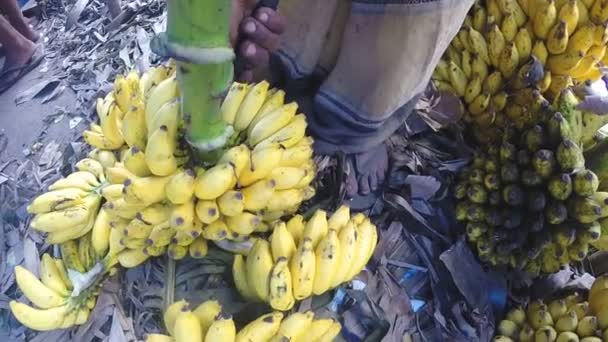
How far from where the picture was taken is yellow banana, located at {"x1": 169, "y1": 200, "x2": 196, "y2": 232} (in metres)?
1.00

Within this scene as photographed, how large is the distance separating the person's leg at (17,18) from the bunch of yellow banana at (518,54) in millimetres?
1512

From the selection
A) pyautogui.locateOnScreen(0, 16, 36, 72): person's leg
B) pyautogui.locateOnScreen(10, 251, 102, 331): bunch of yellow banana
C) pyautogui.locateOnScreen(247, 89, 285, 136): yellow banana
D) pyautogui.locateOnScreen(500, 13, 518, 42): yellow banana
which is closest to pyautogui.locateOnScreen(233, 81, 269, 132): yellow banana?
pyautogui.locateOnScreen(247, 89, 285, 136): yellow banana

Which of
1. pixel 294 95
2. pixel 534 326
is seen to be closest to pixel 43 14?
pixel 294 95

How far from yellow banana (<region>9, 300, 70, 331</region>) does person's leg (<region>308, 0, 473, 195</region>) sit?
631 millimetres

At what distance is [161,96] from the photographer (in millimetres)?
1055

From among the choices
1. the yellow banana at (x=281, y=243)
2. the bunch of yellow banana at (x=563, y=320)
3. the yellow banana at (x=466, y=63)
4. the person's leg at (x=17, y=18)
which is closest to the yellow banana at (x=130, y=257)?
the yellow banana at (x=281, y=243)

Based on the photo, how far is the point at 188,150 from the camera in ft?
3.44

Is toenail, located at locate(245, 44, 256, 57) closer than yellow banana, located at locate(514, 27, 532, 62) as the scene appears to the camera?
Yes

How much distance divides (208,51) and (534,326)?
1005 mm

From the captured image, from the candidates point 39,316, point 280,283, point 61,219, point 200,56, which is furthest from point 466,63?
point 39,316

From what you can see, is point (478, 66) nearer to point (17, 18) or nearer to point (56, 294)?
point (56, 294)

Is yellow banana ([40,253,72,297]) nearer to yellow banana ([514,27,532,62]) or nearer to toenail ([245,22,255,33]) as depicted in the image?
toenail ([245,22,255,33])

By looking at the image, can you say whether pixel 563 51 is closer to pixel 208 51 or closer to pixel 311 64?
pixel 311 64

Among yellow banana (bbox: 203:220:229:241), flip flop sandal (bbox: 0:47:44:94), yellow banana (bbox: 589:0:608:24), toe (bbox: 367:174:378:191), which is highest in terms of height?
yellow banana (bbox: 589:0:608:24)
